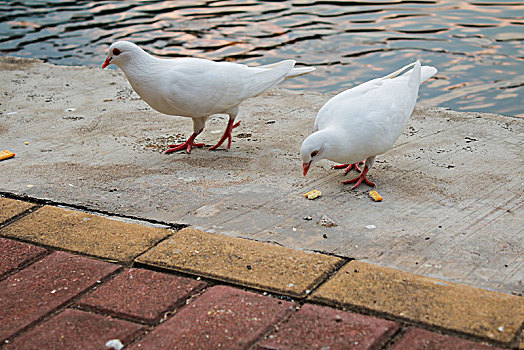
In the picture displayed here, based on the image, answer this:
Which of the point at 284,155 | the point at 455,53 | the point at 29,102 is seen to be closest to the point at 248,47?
the point at 455,53

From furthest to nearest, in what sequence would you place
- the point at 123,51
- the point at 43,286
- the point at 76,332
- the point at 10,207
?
1. the point at 123,51
2. the point at 10,207
3. the point at 43,286
4. the point at 76,332

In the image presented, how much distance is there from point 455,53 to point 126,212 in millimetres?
5146

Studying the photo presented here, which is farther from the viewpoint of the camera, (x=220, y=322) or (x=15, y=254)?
(x=15, y=254)

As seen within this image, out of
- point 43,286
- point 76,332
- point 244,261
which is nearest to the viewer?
point 76,332

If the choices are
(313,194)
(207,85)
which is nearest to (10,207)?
(207,85)

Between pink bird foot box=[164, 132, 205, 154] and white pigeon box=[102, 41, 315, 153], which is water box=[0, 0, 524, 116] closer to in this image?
white pigeon box=[102, 41, 315, 153]

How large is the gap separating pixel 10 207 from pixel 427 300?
2252 mm

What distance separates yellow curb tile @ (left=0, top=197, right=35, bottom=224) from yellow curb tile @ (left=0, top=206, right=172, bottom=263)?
0.27 ft

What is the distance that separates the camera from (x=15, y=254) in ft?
9.22

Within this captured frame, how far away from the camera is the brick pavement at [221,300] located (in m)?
2.18

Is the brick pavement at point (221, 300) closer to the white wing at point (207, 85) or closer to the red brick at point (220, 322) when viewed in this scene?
the red brick at point (220, 322)

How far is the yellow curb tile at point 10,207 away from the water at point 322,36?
3.78 meters

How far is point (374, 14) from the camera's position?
346 inches

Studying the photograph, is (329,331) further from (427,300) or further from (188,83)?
(188,83)
